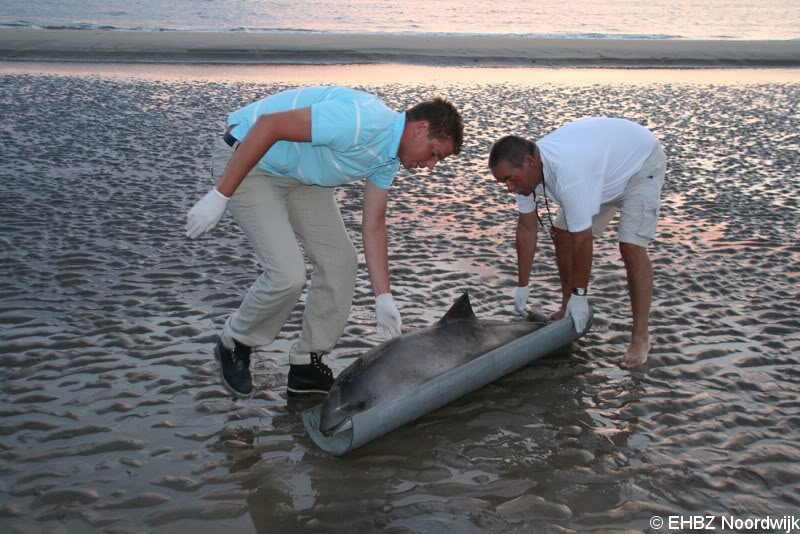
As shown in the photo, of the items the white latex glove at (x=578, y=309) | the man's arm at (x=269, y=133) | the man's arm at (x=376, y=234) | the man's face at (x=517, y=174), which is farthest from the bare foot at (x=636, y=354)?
the man's arm at (x=269, y=133)

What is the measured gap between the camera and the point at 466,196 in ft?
31.9

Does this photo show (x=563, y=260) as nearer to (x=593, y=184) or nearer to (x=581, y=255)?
(x=581, y=255)

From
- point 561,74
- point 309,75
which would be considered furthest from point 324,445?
point 561,74

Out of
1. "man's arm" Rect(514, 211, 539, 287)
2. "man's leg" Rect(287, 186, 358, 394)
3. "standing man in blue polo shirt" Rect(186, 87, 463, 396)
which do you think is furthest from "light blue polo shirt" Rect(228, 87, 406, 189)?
"man's arm" Rect(514, 211, 539, 287)

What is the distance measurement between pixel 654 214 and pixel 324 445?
9.25 ft

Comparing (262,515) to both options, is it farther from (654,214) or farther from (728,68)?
(728,68)

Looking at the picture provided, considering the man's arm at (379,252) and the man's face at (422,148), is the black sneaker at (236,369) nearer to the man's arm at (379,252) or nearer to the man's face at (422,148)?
the man's arm at (379,252)

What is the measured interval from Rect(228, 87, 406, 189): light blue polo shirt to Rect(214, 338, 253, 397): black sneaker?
45.1 inches

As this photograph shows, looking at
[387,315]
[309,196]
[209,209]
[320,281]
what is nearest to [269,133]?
[209,209]

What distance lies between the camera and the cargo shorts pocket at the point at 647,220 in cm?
582

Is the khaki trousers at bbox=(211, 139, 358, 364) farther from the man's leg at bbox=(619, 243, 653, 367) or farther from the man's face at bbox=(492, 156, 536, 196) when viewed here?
the man's leg at bbox=(619, 243, 653, 367)

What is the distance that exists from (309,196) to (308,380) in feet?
3.70

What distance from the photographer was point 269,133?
171 inches

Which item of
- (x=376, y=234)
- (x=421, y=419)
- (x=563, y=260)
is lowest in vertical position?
(x=421, y=419)
